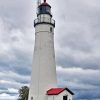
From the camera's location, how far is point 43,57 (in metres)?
32.9

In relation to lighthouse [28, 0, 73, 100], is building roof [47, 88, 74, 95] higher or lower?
lower

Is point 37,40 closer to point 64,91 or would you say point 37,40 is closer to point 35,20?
point 35,20

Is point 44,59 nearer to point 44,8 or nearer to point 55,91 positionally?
point 55,91

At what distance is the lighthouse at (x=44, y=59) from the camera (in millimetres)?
32241

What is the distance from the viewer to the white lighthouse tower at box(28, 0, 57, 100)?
3238cm

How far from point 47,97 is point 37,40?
24.1 ft

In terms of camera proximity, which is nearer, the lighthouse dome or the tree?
the lighthouse dome

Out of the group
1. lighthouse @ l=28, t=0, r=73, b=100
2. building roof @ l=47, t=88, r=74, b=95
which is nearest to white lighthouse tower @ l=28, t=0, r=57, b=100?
lighthouse @ l=28, t=0, r=73, b=100

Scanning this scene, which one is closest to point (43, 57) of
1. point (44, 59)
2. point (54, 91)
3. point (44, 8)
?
point (44, 59)

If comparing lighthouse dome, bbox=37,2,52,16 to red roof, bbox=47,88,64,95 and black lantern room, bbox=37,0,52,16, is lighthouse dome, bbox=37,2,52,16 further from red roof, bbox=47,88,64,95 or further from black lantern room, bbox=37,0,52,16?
red roof, bbox=47,88,64,95

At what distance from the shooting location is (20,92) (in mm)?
42875

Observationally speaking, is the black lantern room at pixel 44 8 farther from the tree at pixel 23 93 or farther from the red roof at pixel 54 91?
the tree at pixel 23 93

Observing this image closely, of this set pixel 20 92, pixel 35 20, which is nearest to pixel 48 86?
pixel 35 20

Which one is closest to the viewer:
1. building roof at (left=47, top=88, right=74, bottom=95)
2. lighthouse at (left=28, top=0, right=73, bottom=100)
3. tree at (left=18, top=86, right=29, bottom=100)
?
building roof at (left=47, top=88, right=74, bottom=95)
